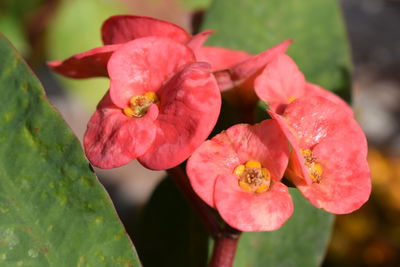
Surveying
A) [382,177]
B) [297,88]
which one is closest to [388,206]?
[382,177]

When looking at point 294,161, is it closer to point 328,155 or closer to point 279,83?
point 328,155

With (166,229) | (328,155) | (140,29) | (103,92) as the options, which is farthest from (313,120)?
(103,92)

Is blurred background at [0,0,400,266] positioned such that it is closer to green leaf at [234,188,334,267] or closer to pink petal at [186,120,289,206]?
green leaf at [234,188,334,267]

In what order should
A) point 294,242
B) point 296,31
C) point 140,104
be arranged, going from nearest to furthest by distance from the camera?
point 140,104 → point 294,242 → point 296,31

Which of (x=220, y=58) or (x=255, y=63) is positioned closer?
(x=255, y=63)

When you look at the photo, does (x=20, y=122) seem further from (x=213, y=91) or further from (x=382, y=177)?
(x=382, y=177)

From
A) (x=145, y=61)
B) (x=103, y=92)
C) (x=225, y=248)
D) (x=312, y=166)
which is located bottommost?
(x=103, y=92)

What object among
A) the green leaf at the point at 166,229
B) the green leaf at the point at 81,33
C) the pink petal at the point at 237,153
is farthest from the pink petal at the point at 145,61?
the green leaf at the point at 81,33

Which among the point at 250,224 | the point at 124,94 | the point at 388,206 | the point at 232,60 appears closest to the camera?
the point at 250,224
